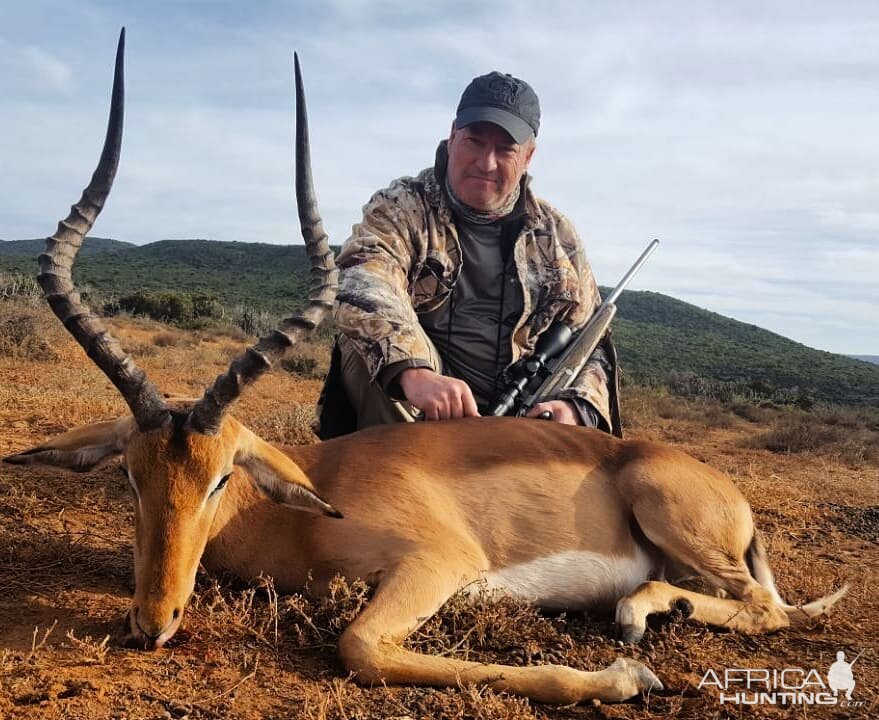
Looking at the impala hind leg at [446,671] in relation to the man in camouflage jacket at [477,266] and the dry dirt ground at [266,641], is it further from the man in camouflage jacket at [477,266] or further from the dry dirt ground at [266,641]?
the man in camouflage jacket at [477,266]

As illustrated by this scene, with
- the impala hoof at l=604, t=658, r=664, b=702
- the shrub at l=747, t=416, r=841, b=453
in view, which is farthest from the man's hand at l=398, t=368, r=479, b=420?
the shrub at l=747, t=416, r=841, b=453

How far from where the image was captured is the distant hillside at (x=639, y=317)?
37312 mm

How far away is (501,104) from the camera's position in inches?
226

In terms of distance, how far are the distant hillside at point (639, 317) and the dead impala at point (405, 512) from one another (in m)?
23.8

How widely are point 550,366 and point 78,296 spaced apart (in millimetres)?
3535

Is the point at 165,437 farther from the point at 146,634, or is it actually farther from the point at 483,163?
the point at 483,163

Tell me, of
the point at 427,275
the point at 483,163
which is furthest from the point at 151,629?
the point at 483,163

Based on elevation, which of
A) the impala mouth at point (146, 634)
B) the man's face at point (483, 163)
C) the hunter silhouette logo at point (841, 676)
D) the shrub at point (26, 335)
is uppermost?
the man's face at point (483, 163)

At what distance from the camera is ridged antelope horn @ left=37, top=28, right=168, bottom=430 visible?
3.16 meters

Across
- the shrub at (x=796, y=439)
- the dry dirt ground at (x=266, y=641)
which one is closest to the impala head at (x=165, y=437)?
the dry dirt ground at (x=266, y=641)

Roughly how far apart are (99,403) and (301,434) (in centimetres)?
245

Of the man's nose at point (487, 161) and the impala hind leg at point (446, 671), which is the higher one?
the man's nose at point (487, 161)

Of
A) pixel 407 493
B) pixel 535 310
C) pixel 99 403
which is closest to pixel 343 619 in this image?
pixel 407 493

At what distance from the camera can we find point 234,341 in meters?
21.6
